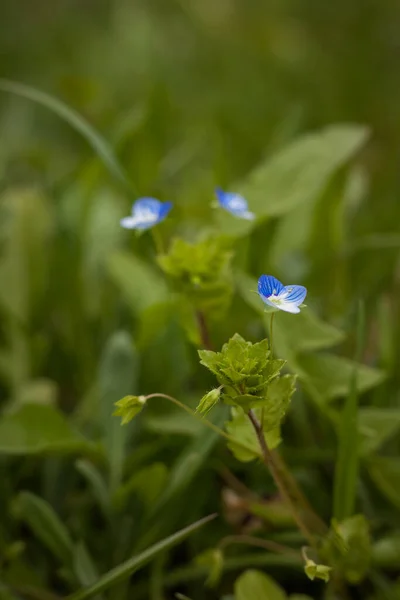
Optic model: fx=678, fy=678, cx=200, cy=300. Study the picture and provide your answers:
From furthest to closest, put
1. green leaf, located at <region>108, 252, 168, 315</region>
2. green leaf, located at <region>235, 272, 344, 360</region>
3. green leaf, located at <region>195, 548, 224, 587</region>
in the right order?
1. green leaf, located at <region>108, 252, 168, 315</region>
2. green leaf, located at <region>235, 272, 344, 360</region>
3. green leaf, located at <region>195, 548, 224, 587</region>

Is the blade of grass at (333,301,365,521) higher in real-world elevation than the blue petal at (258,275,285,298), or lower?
lower

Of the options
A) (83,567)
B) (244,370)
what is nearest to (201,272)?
(244,370)

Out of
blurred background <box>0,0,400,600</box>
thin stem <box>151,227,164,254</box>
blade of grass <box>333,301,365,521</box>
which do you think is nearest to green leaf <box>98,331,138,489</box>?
blurred background <box>0,0,400,600</box>

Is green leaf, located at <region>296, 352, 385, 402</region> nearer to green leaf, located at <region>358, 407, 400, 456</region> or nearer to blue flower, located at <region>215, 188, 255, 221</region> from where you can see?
green leaf, located at <region>358, 407, 400, 456</region>

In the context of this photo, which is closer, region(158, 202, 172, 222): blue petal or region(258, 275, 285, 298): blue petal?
region(258, 275, 285, 298): blue petal

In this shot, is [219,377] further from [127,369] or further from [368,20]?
[368,20]

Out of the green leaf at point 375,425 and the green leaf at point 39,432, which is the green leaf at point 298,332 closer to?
the green leaf at point 375,425

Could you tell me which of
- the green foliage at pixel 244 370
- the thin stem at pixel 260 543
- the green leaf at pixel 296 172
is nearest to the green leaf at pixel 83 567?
the thin stem at pixel 260 543

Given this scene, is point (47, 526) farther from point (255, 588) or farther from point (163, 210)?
point (163, 210)

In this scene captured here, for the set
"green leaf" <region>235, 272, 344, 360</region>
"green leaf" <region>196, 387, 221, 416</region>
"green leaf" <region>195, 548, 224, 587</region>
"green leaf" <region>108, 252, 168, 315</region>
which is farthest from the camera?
"green leaf" <region>108, 252, 168, 315</region>
